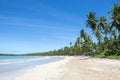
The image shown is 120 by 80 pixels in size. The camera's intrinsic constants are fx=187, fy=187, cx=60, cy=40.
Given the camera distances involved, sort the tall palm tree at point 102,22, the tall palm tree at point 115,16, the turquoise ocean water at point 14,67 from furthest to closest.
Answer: the tall palm tree at point 102,22, the tall palm tree at point 115,16, the turquoise ocean water at point 14,67

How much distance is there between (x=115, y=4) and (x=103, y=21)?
11221mm

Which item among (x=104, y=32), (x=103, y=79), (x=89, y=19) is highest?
(x=89, y=19)

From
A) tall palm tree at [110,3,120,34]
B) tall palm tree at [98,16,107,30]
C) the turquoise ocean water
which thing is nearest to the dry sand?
the turquoise ocean water

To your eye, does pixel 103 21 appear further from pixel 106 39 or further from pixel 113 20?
pixel 113 20

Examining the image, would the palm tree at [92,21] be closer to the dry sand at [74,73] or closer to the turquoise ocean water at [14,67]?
the turquoise ocean water at [14,67]

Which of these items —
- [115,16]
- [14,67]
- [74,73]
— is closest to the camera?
[74,73]

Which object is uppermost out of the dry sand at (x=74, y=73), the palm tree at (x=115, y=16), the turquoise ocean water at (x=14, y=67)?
the palm tree at (x=115, y=16)

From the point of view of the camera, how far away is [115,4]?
44469mm

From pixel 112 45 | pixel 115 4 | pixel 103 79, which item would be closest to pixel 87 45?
pixel 112 45

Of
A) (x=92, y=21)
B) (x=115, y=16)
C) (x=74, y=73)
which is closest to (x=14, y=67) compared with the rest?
(x=74, y=73)

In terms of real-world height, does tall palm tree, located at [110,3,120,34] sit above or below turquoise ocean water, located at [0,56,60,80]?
above

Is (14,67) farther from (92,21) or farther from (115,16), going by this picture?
(92,21)

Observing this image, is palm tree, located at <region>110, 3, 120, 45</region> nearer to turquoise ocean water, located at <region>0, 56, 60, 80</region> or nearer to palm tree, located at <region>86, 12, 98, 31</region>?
palm tree, located at <region>86, 12, 98, 31</region>

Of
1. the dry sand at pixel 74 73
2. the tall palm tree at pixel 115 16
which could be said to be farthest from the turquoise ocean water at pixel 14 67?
the tall palm tree at pixel 115 16
